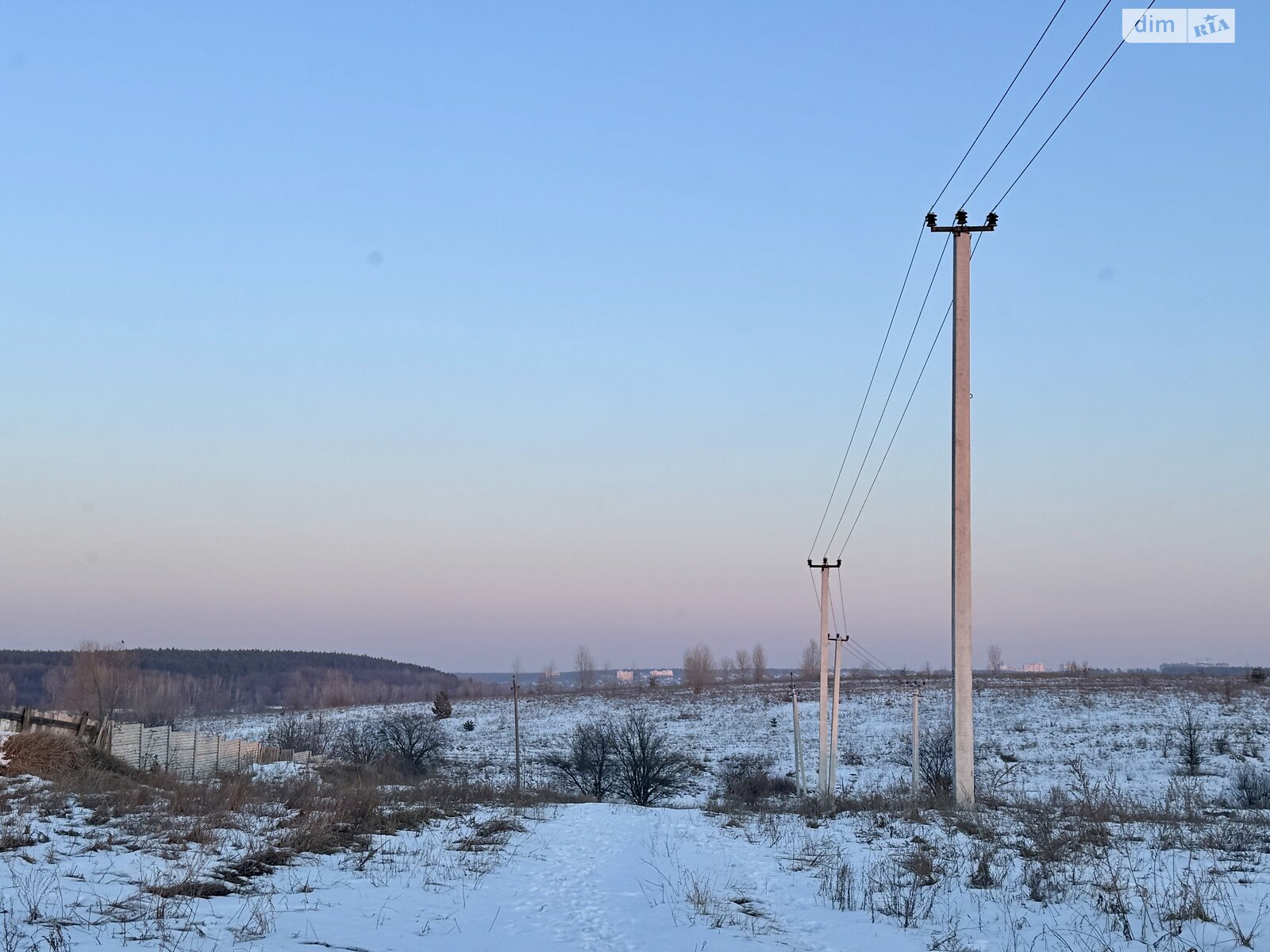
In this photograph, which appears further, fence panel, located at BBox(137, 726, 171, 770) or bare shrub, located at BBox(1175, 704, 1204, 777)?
bare shrub, located at BBox(1175, 704, 1204, 777)

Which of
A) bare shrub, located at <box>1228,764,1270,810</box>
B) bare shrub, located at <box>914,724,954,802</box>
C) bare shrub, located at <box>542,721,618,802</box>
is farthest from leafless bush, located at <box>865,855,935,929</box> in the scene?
bare shrub, located at <box>542,721,618,802</box>

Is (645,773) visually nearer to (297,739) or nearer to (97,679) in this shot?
(297,739)

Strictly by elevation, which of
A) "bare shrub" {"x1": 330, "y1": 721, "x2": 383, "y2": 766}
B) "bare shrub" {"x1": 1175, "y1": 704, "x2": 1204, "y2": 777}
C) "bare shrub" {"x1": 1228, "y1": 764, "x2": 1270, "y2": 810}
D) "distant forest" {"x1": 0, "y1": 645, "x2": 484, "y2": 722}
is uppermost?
"bare shrub" {"x1": 1228, "y1": 764, "x2": 1270, "y2": 810}

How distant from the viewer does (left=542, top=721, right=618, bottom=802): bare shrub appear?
3716 cm

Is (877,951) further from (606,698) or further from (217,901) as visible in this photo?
(606,698)

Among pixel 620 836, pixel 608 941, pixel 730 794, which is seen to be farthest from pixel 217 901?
pixel 730 794

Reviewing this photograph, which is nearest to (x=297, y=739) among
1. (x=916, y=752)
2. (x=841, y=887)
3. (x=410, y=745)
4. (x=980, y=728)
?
(x=410, y=745)

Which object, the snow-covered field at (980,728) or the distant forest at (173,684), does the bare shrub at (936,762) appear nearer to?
the snow-covered field at (980,728)

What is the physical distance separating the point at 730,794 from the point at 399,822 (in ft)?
67.2

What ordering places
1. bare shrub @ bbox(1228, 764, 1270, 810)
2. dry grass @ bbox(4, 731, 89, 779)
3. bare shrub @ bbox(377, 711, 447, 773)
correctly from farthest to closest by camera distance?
bare shrub @ bbox(377, 711, 447, 773) < bare shrub @ bbox(1228, 764, 1270, 810) < dry grass @ bbox(4, 731, 89, 779)

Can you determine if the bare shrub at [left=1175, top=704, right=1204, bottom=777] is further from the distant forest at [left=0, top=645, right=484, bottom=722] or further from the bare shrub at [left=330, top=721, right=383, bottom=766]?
the distant forest at [left=0, top=645, right=484, bottom=722]

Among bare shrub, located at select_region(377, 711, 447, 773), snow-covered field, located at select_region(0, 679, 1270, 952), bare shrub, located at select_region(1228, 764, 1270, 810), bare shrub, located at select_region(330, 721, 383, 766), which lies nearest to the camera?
snow-covered field, located at select_region(0, 679, 1270, 952)

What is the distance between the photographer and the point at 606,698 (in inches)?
3986

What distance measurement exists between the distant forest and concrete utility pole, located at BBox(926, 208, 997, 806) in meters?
61.2
